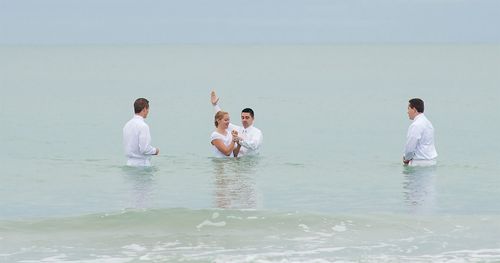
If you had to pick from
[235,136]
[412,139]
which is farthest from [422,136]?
[235,136]

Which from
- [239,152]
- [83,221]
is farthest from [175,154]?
[83,221]

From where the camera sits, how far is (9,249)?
517 inches

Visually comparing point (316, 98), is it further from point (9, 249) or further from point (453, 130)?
point (9, 249)

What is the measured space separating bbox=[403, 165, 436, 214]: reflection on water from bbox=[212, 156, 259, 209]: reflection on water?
2.60 m

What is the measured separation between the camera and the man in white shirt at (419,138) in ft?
62.3

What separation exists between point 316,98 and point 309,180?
40155 millimetres

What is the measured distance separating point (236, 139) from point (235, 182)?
3.57 ft

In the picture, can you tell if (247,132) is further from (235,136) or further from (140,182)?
(140,182)

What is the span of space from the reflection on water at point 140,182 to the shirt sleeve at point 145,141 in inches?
26.7

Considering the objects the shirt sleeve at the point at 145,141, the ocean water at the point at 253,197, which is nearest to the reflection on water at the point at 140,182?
the ocean water at the point at 253,197

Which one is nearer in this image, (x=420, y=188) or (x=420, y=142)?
(x=420, y=188)

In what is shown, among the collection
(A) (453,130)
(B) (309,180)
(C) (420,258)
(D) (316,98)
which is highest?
(D) (316,98)

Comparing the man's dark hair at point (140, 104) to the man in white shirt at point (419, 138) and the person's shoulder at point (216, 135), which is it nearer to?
the person's shoulder at point (216, 135)

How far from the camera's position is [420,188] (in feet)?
62.5
